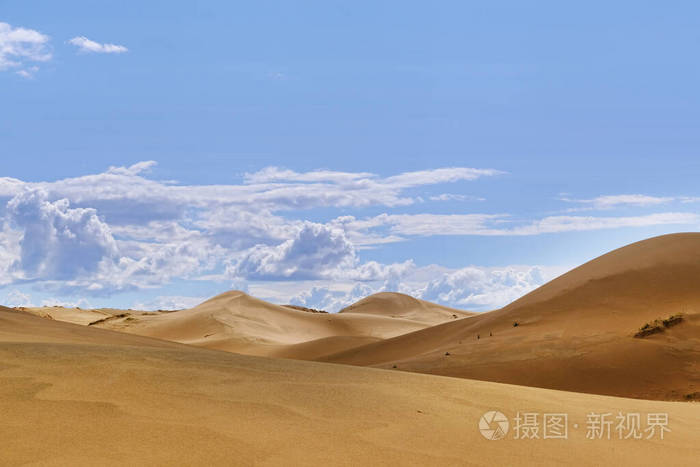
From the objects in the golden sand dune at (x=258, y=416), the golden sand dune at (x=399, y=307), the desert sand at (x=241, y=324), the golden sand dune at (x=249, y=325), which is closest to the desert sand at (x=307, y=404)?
the golden sand dune at (x=258, y=416)

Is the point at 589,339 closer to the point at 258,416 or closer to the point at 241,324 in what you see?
the point at 258,416

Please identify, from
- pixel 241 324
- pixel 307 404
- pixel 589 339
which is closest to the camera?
pixel 307 404

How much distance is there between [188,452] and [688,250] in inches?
794

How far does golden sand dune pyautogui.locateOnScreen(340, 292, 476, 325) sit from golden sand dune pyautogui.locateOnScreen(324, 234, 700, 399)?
116ft

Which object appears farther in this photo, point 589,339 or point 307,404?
point 589,339

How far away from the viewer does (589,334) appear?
1698cm

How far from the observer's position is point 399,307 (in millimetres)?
61281

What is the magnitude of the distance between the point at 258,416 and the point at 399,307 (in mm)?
56263

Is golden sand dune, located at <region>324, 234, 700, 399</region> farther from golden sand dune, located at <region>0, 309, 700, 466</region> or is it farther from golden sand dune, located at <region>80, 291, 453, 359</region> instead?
golden sand dune, located at <region>80, 291, 453, 359</region>

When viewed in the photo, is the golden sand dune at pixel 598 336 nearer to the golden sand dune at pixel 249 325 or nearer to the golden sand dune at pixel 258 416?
the golden sand dune at pixel 258 416

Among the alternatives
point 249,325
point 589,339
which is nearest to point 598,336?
point 589,339

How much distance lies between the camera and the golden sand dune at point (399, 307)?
59.2 metres

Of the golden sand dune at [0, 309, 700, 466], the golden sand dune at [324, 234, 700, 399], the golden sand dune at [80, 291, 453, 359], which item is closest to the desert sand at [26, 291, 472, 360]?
the golden sand dune at [80, 291, 453, 359]

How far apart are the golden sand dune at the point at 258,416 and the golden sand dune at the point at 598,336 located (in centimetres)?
690
